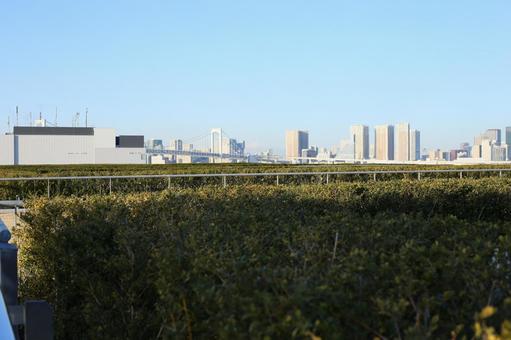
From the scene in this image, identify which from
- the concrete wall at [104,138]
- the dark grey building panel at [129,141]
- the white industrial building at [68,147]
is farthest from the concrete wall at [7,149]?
the dark grey building panel at [129,141]

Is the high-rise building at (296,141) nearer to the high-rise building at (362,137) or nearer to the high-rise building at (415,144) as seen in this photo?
the high-rise building at (362,137)

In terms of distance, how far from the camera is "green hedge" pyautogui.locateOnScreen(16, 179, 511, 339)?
2.20 m

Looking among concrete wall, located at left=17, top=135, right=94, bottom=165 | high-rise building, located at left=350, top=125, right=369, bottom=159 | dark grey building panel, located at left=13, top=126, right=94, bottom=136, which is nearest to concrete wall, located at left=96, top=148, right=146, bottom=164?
concrete wall, located at left=17, top=135, right=94, bottom=165

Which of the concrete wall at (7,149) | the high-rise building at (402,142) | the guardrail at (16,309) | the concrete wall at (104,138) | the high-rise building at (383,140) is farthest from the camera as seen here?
the high-rise building at (383,140)

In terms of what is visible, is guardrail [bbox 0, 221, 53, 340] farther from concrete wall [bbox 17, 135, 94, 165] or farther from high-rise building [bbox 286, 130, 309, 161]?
high-rise building [bbox 286, 130, 309, 161]

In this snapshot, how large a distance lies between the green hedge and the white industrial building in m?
51.2

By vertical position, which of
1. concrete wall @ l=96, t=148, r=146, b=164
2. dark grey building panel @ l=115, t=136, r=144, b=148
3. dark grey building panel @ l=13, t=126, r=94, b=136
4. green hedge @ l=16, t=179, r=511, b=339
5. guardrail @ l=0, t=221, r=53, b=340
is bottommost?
guardrail @ l=0, t=221, r=53, b=340

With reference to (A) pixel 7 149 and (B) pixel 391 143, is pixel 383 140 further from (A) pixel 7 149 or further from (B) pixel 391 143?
(A) pixel 7 149

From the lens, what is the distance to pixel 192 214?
4.42 meters

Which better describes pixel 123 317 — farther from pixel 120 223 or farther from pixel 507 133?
pixel 507 133

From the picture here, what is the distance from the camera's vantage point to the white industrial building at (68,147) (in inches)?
2100

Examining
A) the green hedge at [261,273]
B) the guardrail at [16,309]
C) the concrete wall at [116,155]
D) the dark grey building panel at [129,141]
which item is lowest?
the guardrail at [16,309]

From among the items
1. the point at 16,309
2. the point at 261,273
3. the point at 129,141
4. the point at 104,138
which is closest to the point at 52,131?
the point at 104,138

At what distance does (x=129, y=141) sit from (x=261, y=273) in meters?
58.0
